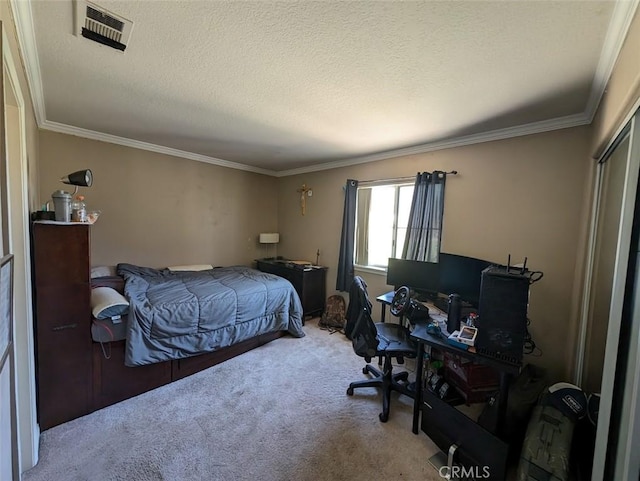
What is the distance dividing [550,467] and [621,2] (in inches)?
84.9

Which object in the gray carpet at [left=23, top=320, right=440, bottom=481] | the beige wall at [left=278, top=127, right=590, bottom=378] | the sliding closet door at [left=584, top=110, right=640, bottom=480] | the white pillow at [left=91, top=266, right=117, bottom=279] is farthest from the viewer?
the white pillow at [left=91, top=266, right=117, bottom=279]

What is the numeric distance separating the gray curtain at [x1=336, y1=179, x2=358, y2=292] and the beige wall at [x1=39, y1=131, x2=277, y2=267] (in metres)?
1.74

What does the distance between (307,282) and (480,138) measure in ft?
9.12

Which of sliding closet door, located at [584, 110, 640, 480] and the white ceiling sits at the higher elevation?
the white ceiling

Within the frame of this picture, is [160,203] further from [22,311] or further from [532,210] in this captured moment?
[532,210]

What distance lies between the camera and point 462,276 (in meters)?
2.65

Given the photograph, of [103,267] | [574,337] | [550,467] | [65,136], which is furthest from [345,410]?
[65,136]

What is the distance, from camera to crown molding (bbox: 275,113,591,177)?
2.28 m

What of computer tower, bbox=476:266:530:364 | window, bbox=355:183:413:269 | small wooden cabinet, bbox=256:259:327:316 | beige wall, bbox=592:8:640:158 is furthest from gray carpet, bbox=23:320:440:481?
beige wall, bbox=592:8:640:158

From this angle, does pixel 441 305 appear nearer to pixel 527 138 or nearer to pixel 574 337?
pixel 574 337

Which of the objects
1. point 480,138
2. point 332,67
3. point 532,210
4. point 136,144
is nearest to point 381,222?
point 480,138

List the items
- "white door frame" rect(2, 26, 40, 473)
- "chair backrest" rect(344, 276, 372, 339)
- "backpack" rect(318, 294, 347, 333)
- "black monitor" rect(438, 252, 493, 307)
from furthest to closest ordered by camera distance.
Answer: "backpack" rect(318, 294, 347, 333) → "black monitor" rect(438, 252, 493, 307) → "chair backrest" rect(344, 276, 372, 339) → "white door frame" rect(2, 26, 40, 473)

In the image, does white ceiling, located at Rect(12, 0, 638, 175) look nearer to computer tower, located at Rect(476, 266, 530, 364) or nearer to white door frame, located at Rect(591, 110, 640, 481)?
white door frame, located at Rect(591, 110, 640, 481)

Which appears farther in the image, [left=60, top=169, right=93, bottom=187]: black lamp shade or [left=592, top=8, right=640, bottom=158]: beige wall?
[left=60, top=169, right=93, bottom=187]: black lamp shade
